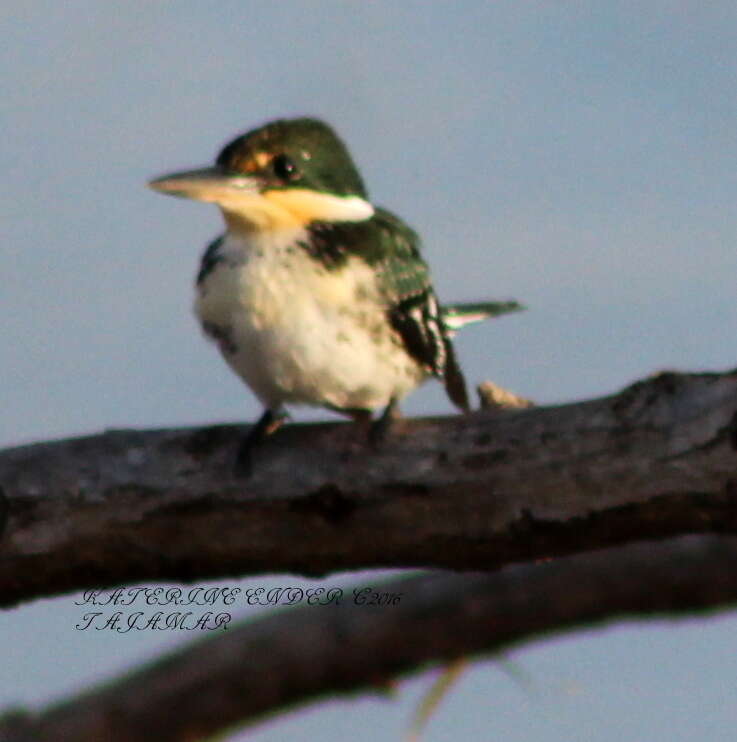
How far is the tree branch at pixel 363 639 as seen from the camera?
1609 mm

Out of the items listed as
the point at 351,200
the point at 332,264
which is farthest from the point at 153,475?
the point at 351,200

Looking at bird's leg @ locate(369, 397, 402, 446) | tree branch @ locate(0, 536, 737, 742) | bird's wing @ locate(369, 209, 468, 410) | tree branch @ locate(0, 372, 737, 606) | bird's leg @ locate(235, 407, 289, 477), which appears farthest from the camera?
bird's wing @ locate(369, 209, 468, 410)

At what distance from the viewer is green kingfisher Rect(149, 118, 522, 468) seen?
233 inches

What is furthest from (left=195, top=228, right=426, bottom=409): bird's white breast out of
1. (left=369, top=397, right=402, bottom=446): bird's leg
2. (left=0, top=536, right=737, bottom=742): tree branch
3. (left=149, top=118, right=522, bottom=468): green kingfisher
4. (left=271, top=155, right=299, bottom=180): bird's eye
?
(left=0, top=536, right=737, bottom=742): tree branch

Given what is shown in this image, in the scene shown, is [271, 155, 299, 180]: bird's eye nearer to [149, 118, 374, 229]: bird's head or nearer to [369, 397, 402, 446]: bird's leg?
[149, 118, 374, 229]: bird's head

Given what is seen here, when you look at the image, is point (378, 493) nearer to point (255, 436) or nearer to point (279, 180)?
point (255, 436)

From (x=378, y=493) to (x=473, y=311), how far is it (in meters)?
2.80

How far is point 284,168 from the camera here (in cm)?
635

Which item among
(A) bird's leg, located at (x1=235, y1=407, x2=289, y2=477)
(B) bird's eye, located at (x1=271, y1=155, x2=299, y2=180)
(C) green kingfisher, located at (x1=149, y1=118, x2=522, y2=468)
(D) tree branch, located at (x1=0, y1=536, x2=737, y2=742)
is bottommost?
(A) bird's leg, located at (x1=235, y1=407, x2=289, y2=477)

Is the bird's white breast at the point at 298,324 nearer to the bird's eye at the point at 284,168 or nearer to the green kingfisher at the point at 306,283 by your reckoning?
the green kingfisher at the point at 306,283

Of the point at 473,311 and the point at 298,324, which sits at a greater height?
the point at 298,324

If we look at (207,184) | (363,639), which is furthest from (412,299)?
(363,639)

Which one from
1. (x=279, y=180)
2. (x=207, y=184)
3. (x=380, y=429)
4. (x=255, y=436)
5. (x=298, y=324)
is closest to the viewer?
(x=380, y=429)

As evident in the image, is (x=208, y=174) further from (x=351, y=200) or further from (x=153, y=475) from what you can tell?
(x=153, y=475)
